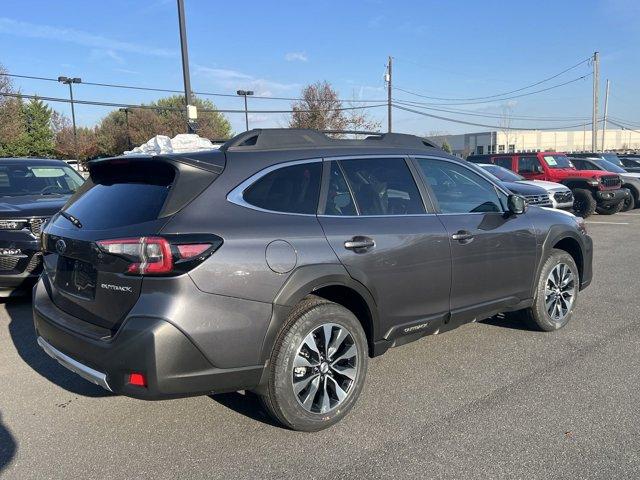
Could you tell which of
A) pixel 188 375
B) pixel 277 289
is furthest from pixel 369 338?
pixel 188 375

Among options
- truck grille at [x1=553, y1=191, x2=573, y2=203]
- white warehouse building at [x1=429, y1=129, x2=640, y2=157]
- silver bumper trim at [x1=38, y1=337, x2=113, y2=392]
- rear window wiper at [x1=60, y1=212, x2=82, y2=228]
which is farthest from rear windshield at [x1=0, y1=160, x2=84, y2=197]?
white warehouse building at [x1=429, y1=129, x2=640, y2=157]

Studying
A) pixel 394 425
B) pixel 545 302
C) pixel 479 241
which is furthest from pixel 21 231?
pixel 545 302

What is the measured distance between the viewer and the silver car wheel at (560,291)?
5055 mm

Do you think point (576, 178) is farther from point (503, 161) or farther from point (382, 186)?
point (382, 186)

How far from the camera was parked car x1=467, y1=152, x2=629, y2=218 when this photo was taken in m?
15.1

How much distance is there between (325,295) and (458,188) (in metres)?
1.67

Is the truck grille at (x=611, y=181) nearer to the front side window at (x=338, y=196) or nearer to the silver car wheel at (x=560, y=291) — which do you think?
the silver car wheel at (x=560, y=291)

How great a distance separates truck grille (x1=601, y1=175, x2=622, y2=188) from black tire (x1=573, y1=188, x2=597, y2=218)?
67 cm

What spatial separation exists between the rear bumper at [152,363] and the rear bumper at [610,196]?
14.8 meters

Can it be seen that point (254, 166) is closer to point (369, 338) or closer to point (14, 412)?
point (369, 338)

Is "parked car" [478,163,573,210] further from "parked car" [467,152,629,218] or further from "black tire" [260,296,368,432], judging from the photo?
"black tire" [260,296,368,432]

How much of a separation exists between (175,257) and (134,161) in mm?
868

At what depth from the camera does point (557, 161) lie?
52.7 ft

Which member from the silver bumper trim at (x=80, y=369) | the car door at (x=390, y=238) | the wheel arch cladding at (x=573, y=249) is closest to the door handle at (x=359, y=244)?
the car door at (x=390, y=238)
